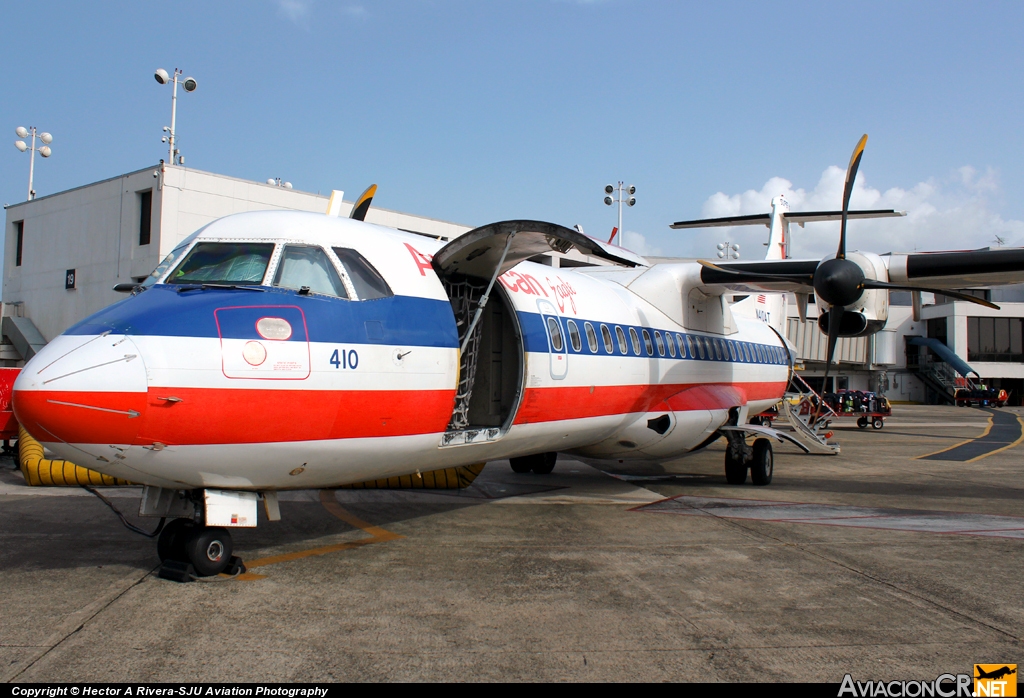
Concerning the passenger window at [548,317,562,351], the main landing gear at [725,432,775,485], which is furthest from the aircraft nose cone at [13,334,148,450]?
the main landing gear at [725,432,775,485]

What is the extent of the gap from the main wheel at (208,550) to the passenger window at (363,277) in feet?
7.55

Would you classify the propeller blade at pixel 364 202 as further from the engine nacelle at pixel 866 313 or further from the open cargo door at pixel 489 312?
the engine nacelle at pixel 866 313

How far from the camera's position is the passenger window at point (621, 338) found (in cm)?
1023

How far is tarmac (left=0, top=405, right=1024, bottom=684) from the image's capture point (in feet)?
14.6

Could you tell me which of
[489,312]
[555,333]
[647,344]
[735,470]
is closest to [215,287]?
[489,312]

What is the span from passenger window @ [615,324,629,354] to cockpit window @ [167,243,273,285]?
5.47 m

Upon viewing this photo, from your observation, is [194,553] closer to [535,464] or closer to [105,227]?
[535,464]

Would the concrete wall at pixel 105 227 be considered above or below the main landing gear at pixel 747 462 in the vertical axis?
above

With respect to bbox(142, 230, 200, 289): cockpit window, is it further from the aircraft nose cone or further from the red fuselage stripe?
the red fuselage stripe

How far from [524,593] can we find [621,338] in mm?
5105

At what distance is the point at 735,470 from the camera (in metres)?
13.0

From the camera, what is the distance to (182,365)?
16.5 ft

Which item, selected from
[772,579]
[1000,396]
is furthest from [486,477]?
[1000,396]

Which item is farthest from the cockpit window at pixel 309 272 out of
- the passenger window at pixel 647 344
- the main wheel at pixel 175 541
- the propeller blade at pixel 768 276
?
the propeller blade at pixel 768 276
